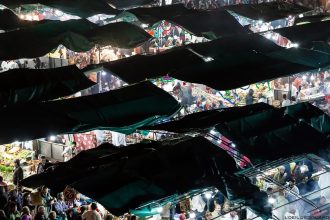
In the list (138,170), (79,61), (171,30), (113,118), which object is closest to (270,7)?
(171,30)

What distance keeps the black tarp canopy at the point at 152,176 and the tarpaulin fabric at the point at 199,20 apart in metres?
7.79

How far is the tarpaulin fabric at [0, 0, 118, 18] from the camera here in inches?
711

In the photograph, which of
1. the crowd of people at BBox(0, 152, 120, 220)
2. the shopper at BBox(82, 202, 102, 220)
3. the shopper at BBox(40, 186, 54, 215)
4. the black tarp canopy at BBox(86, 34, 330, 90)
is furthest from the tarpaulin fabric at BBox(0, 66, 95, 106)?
the shopper at BBox(40, 186, 54, 215)

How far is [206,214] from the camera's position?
12586 millimetres

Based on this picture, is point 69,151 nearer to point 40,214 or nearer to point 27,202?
point 27,202

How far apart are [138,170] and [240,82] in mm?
4275

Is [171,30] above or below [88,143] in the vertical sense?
above

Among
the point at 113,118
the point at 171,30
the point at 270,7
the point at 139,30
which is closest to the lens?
the point at 113,118

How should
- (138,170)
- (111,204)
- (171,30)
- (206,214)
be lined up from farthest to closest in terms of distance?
Result: (171,30), (206,214), (138,170), (111,204)

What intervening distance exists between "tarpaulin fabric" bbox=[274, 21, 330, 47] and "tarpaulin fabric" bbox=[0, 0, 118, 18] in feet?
21.0

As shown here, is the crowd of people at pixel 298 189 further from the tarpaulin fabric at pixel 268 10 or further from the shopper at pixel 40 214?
the tarpaulin fabric at pixel 268 10

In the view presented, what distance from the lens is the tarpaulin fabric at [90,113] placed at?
929 cm

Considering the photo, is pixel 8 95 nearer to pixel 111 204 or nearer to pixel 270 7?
pixel 111 204

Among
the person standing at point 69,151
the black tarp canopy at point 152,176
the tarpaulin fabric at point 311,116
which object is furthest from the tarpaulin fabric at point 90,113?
the person standing at point 69,151
